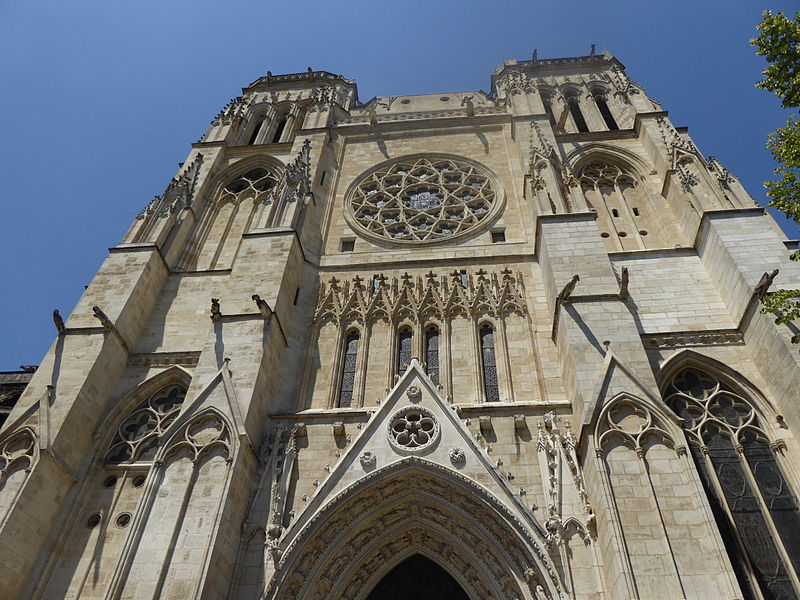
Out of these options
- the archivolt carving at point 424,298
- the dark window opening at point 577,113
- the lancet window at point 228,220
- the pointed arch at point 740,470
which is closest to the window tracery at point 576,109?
the dark window opening at point 577,113

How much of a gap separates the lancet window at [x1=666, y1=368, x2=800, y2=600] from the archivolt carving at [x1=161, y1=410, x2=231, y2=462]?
7.32 meters

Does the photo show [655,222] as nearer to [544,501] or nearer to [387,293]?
[387,293]

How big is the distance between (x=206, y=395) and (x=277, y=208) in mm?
5755

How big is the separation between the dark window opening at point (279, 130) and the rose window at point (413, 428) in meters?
11.9

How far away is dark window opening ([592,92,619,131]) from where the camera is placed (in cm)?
1717

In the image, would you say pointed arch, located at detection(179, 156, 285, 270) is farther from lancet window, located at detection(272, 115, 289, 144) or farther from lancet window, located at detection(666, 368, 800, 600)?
lancet window, located at detection(666, 368, 800, 600)

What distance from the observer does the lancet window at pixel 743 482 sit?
7586 mm

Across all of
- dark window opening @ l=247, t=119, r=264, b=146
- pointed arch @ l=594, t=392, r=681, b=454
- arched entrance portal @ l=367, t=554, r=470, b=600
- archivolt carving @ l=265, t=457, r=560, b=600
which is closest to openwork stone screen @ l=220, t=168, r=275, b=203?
dark window opening @ l=247, t=119, r=264, b=146

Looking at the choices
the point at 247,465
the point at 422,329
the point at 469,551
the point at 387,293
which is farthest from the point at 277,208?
the point at 469,551

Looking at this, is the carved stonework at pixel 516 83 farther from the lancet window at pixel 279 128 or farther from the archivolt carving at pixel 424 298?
the archivolt carving at pixel 424 298

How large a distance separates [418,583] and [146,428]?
552 centimetres

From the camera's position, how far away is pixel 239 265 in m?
11.9

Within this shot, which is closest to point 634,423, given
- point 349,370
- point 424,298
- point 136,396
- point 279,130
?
point 424,298

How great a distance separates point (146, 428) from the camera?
10164mm
